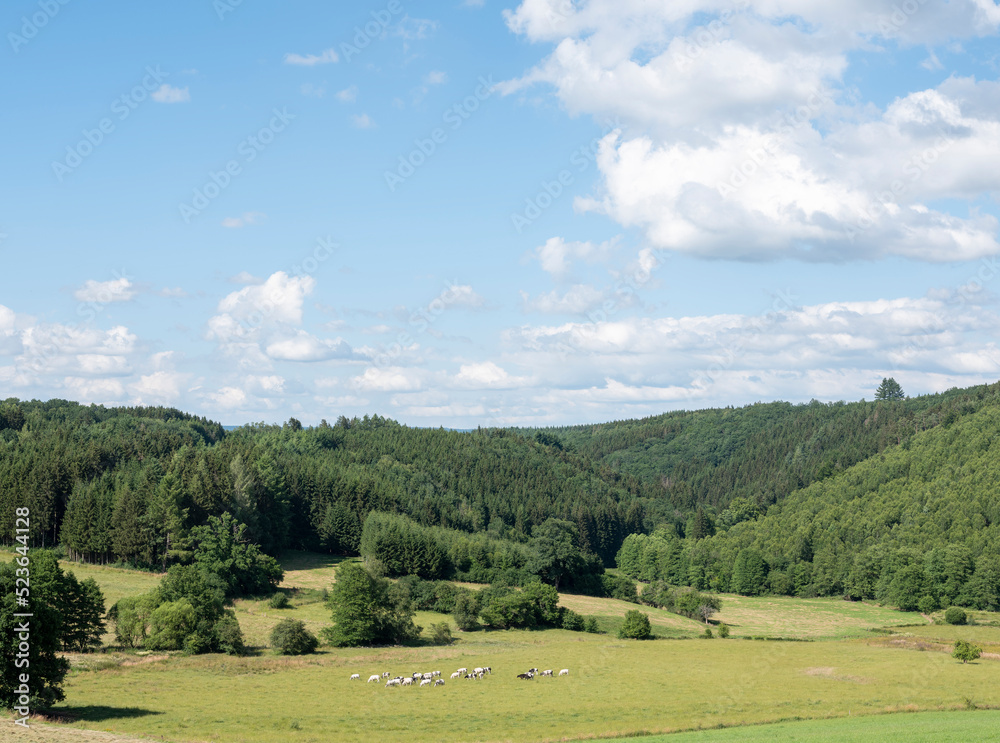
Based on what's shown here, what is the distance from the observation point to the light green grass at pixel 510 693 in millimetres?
48156

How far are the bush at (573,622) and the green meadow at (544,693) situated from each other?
24.3ft

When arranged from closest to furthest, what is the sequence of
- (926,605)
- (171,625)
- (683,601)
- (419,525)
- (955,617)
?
(171,625) < (955,617) < (683,601) < (926,605) < (419,525)

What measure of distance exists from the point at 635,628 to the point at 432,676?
41.4m

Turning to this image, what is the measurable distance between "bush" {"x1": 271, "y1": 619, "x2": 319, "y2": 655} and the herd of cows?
12.6 metres

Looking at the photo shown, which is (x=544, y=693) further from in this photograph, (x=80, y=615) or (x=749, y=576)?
(x=749, y=576)

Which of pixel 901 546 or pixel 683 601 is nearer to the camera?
pixel 683 601

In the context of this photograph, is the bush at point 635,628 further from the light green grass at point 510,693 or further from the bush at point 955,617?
the bush at point 955,617

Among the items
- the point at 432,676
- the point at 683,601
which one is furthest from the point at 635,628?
the point at 432,676

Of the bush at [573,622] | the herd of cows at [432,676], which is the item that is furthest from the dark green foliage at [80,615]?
the bush at [573,622]

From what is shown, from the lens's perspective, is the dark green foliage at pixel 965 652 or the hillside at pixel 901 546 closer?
the dark green foliage at pixel 965 652

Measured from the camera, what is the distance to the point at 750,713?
52.0 m

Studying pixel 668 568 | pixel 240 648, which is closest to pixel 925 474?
pixel 668 568

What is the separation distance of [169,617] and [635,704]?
46.9 meters

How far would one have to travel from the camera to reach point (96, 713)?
161ft
